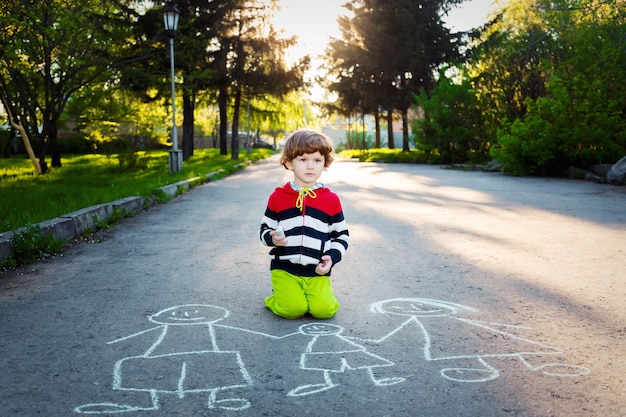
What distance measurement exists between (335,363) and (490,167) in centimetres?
2029

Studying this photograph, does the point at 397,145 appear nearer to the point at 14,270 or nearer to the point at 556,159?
the point at 556,159

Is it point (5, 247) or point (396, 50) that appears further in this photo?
point (396, 50)

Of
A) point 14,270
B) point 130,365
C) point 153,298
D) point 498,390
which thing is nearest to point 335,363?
point 498,390

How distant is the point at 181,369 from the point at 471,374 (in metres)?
1.54

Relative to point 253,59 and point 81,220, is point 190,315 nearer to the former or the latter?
point 81,220

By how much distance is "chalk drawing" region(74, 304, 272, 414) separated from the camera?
278 cm

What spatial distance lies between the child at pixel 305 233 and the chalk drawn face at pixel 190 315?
41cm

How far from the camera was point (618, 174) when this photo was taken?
48.6ft

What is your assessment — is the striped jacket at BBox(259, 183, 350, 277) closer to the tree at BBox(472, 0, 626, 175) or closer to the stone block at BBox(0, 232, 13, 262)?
the stone block at BBox(0, 232, 13, 262)

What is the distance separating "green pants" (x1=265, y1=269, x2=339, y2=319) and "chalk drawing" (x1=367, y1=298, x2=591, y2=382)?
42 cm

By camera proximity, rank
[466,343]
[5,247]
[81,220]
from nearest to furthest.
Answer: [466,343] → [5,247] → [81,220]

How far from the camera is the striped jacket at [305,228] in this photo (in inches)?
166

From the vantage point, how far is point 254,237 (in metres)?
7.53

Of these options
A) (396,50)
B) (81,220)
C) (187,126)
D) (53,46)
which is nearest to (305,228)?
(81,220)
